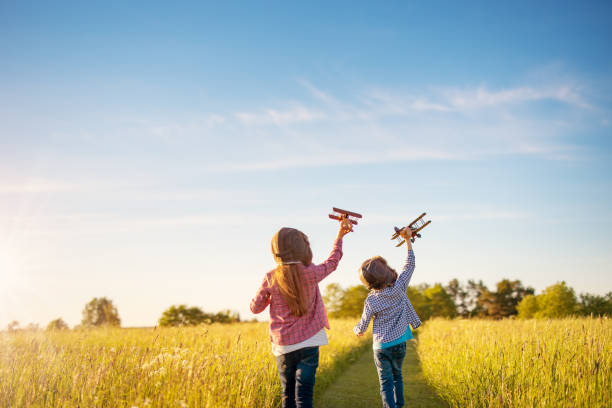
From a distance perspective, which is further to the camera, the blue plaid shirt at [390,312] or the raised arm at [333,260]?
the blue plaid shirt at [390,312]

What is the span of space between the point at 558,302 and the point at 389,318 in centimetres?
2398

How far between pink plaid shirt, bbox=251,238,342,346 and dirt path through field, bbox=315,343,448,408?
3.55 m

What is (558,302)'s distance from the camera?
24.3 meters

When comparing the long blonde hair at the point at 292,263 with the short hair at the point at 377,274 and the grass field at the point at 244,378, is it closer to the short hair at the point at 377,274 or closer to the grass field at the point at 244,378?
the grass field at the point at 244,378

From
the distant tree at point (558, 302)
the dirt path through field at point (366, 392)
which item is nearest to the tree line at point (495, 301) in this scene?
the distant tree at point (558, 302)

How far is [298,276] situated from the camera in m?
4.04

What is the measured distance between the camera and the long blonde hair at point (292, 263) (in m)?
4.02

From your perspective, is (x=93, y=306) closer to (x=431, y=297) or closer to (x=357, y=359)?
(x=357, y=359)

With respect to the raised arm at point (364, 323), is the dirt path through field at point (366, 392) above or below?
below

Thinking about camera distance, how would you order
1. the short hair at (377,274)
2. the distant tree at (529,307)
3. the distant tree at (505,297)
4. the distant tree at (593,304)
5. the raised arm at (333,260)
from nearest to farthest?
the raised arm at (333,260) → the short hair at (377,274) → the distant tree at (593,304) → the distant tree at (529,307) → the distant tree at (505,297)

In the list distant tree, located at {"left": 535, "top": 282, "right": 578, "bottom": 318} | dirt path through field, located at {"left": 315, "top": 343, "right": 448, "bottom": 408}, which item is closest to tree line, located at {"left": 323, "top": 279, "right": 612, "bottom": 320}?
distant tree, located at {"left": 535, "top": 282, "right": 578, "bottom": 318}

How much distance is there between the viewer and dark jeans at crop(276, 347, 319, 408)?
→ 396 cm

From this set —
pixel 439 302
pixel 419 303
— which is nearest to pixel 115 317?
pixel 419 303

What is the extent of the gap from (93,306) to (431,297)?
34.1 metres
